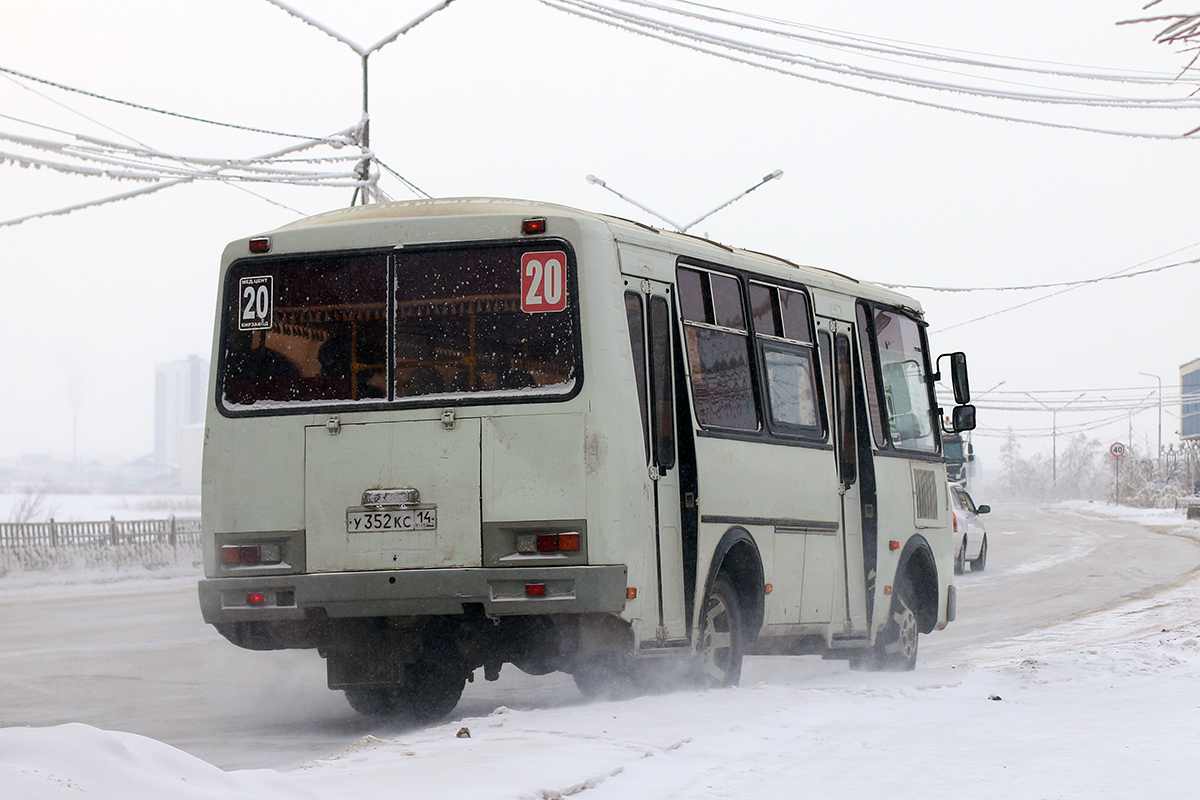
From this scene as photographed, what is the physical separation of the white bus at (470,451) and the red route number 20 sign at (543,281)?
0.01 meters

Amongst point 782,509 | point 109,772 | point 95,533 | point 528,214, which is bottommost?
point 109,772

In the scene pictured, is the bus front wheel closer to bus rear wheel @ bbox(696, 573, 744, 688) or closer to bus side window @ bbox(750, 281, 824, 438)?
bus side window @ bbox(750, 281, 824, 438)

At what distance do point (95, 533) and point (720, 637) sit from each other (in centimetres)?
2432

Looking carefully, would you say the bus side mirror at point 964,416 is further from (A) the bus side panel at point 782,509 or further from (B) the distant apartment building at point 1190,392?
(B) the distant apartment building at point 1190,392

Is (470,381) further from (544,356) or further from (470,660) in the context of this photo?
(470,660)

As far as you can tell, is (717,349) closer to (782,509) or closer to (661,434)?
(661,434)

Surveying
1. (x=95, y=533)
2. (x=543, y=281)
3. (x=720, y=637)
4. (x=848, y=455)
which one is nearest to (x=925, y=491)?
(x=848, y=455)

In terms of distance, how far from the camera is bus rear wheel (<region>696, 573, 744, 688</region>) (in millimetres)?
10266

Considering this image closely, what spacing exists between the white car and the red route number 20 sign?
19533mm

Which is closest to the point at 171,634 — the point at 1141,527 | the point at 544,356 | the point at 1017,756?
the point at 544,356

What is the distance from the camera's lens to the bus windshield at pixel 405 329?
9.16 meters

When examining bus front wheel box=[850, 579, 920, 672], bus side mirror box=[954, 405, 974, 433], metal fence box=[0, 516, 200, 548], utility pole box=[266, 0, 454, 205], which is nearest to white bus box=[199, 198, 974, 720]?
bus front wheel box=[850, 579, 920, 672]

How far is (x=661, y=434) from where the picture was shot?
32.0 ft

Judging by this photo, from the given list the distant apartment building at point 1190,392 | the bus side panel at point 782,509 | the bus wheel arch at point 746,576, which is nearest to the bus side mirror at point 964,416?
the bus side panel at point 782,509
